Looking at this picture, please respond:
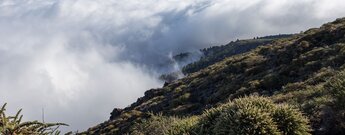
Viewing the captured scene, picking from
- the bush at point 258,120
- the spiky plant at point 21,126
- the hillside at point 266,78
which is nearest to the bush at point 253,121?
the bush at point 258,120

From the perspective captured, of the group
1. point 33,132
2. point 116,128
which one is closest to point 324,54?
point 116,128

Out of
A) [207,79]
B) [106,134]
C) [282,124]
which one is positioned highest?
[207,79]

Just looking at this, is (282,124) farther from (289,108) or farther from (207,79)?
(207,79)

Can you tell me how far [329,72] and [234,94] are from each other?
9505mm

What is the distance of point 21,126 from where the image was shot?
8.19 metres

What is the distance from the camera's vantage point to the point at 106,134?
43.5 metres

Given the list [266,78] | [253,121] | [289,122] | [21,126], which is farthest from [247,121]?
[266,78]

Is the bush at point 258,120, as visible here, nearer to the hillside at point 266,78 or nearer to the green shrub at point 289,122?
the green shrub at point 289,122

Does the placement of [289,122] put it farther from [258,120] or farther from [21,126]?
[21,126]

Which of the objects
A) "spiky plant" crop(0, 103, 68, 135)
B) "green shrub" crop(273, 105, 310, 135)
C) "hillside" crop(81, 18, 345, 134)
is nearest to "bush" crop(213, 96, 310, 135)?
"green shrub" crop(273, 105, 310, 135)

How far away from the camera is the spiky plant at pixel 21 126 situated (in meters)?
7.90

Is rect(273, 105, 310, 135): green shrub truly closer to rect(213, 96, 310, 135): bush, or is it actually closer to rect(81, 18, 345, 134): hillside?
rect(213, 96, 310, 135): bush

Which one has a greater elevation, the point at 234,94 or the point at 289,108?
the point at 234,94

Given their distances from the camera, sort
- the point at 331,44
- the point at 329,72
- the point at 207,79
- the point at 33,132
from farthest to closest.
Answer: the point at 207,79 → the point at 331,44 → the point at 329,72 → the point at 33,132
